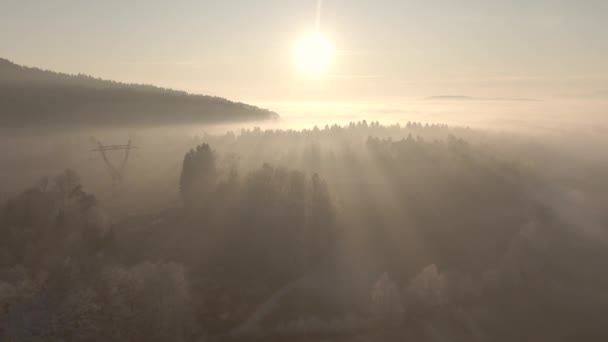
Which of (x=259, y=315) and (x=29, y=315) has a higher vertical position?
(x=29, y=315)

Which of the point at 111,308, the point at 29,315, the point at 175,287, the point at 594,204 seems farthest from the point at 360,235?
the point at 594,204

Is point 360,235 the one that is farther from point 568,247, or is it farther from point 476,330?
point 568,247

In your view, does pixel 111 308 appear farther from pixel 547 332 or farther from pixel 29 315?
pixel 547 332

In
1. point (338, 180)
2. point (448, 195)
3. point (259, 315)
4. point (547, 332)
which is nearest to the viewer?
point (259, 315)

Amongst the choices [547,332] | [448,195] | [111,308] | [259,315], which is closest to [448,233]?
[448,195]

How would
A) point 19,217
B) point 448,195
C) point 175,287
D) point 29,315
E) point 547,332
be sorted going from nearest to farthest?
1. point 29,315
2. point 175,287
3. point 547,332
4. point 19,217
5. point 448,195

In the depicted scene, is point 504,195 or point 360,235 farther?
point 504,195
